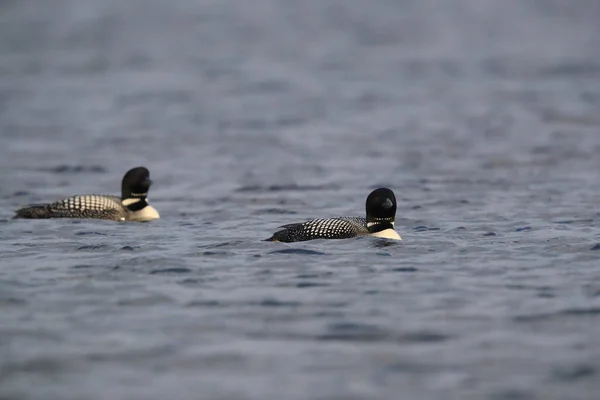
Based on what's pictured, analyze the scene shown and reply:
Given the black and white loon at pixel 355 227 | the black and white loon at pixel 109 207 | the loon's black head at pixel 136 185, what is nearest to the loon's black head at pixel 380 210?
the black and white loon at pixel 355 227

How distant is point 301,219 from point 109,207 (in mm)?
1904

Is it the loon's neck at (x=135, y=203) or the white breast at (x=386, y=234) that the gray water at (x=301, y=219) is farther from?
the loon's neck at (x=135, y=203)

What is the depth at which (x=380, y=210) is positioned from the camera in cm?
1184

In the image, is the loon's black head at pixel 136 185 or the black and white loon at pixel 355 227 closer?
the black and white loon at pixel 355 227

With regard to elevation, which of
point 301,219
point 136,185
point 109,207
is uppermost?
point 136,185

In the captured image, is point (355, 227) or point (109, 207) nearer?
Answer: point (355, 227)

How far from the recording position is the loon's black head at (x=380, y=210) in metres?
11.8

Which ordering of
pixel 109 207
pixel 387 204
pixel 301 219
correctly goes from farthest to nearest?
pixel 301 219 → pixel 109 207 → pixel 387 204

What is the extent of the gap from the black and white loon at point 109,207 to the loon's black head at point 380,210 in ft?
9.26

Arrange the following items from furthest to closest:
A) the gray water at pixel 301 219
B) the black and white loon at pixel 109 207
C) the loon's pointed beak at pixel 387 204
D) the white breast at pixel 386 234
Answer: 1. the black and white loon at pixel 109 207
2. the white breast at pixel 386 234
3. the loon's pointed beak at pixel 387 204
4. the gray water at pixel 301 219

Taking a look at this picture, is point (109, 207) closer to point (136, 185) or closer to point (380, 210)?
point (136, 185)

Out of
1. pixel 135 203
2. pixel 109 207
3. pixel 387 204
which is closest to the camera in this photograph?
pixel 387 204

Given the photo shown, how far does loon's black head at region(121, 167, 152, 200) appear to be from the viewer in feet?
45.9

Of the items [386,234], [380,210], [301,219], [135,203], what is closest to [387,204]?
[380,210]
